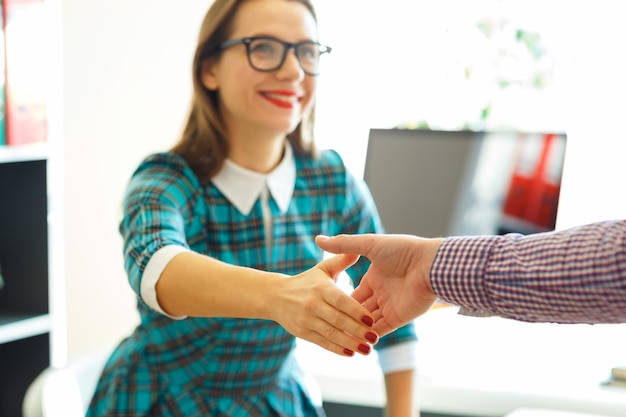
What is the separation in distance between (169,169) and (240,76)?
23 centimetres

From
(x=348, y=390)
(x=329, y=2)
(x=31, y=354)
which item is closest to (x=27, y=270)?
(x=31, y=354)

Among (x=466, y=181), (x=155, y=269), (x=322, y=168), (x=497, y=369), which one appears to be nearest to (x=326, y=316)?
(x=155, y=269)

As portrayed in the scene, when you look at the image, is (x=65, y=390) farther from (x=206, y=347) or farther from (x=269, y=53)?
(x=269, y=53)

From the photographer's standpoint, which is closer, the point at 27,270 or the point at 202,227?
the point at 202,227

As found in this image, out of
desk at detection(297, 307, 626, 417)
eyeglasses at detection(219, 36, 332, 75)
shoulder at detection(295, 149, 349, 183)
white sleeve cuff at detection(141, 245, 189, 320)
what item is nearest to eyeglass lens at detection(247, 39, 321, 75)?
eyeglasses at detection(219, 36, 332, 75)

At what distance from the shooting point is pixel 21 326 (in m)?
2.48

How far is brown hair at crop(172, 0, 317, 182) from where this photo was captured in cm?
169

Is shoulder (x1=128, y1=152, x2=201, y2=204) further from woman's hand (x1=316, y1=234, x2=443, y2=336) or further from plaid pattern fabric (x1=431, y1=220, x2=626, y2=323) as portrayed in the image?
plaid pattern fabric (x1=431, y1=220, x2=626, y2=323)

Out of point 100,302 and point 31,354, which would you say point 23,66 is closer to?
point 31,354

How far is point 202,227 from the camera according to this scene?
5.34ft

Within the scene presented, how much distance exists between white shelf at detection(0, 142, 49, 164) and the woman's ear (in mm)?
809

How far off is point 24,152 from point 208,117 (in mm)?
846

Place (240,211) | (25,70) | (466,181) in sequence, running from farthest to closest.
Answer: (466,181) < (25,70) < (240,211)

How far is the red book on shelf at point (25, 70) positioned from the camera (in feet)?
7.64
